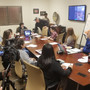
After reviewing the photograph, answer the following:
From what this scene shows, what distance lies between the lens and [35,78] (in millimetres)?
2018

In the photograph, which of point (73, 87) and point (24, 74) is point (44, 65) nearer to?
point (73, 87)

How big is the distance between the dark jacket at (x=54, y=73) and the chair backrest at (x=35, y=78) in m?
0.15

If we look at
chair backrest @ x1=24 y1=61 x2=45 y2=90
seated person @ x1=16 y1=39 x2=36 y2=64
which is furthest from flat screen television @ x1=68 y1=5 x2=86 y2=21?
chair backrest @ x1=24 y1=61 x2=45 y2=90

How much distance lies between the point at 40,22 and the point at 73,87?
454cm

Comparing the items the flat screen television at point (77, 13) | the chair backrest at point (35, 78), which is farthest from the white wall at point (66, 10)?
the chair backrest at point (35, 78)

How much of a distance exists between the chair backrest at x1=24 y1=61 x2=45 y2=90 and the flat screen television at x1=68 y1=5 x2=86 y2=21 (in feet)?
14.6

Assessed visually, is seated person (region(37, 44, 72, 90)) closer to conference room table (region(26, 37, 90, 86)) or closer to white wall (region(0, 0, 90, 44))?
conference room table (region(26, 37, 90, 86))

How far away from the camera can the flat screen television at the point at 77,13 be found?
5871 mm

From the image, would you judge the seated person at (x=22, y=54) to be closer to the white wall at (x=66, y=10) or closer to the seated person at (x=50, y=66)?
the seated person at (x=50, y=66)

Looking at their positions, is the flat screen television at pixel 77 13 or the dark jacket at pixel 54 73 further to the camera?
the flat screen television at pixel 77 13

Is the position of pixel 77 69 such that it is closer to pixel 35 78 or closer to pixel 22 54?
pixel 35 78

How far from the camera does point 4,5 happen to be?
7.65 m

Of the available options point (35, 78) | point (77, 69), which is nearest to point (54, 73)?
point (35, 78)

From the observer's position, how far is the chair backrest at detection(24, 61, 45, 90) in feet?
6.29
